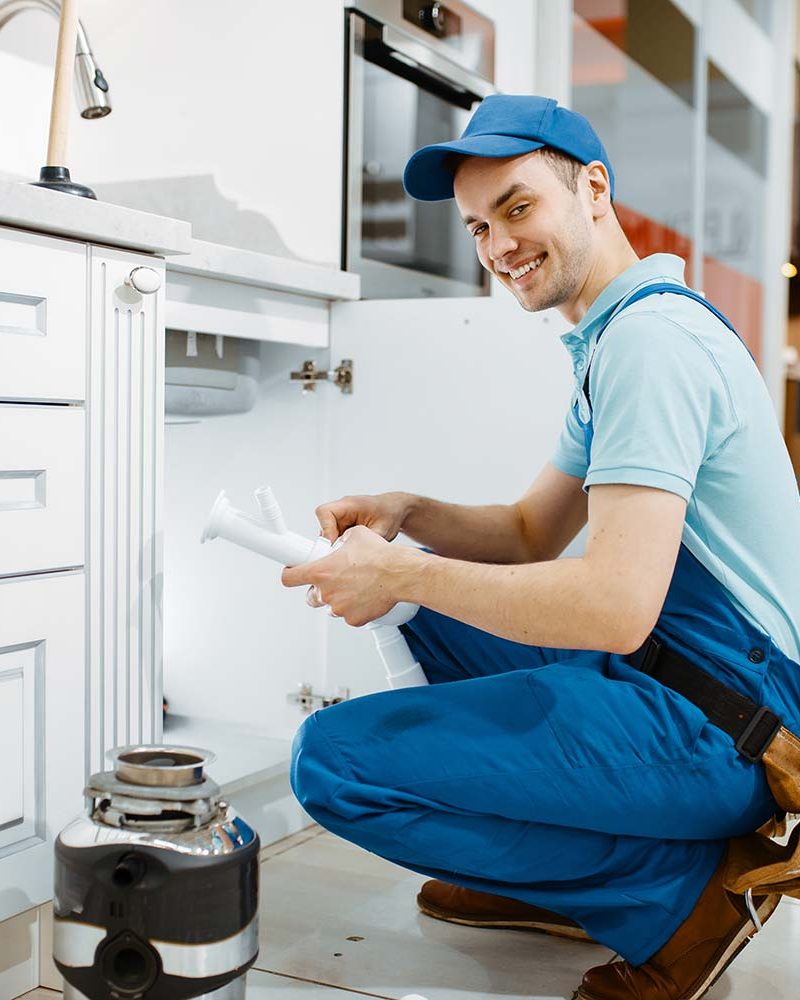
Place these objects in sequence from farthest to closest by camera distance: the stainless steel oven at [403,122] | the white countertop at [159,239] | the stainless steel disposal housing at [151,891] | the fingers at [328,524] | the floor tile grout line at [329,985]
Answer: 1. the stainless steel oven at [403,122]
2. the fingers at [328,524]
3. the floor tile grout line at [329,985]
4. the white countertop at [159,239]
5. the stainless steel disposal housing at [151,891]

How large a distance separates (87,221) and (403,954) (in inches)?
38.6

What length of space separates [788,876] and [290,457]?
43.3 inches

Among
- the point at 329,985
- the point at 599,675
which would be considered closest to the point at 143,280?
the point at 599,675

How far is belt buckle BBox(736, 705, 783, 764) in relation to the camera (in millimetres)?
1332

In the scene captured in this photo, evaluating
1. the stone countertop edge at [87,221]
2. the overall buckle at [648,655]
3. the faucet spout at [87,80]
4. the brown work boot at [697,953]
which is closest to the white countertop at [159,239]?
the stone countertop edge at [87,221]

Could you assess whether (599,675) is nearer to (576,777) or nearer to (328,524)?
(576,777)

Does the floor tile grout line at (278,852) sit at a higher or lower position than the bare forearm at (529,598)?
lower

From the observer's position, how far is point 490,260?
1501mm

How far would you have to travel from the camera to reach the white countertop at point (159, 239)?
4.32 ft

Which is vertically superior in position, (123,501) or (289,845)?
(123,501)

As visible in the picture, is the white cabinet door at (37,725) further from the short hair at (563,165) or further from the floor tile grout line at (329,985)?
the short hair at (563,165)

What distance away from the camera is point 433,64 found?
238 centimetres

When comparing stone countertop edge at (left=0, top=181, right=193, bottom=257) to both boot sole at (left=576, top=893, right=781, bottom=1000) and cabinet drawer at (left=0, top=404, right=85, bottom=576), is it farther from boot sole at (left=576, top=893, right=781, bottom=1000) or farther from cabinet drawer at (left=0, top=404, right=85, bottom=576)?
boot sole at (left=576, top=893, right=781, bottom=1000)

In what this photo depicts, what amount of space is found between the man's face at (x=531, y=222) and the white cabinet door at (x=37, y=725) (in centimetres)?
65
